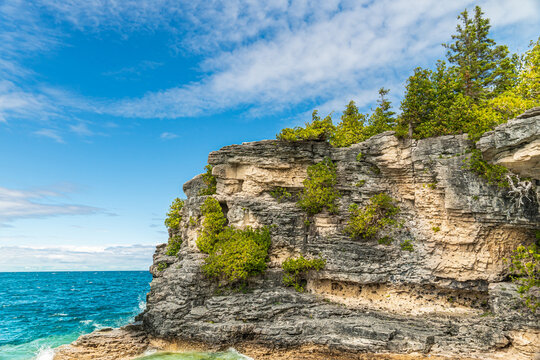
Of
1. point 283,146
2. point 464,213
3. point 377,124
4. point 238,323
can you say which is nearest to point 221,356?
point 238,323

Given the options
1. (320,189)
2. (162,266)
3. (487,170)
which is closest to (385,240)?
(320,189)

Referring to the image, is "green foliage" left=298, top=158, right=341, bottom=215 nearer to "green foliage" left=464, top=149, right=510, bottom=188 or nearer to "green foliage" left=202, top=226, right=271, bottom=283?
"green foliage" left=202, top=226, right=271, bottom=283

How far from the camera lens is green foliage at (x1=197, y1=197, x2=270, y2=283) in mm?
20156

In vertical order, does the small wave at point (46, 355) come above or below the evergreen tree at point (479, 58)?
below

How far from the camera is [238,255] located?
20.3 metres

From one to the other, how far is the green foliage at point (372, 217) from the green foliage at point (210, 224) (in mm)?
8827

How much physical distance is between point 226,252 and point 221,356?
6.00m

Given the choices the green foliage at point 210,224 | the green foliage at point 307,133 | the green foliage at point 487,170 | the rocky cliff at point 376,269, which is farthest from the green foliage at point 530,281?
the green foliage at point 210,224

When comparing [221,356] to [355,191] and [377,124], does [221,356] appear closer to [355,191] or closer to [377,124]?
[355,191]

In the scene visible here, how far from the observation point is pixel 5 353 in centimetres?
1997

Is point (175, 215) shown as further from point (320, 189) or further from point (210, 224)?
point (320, 189)

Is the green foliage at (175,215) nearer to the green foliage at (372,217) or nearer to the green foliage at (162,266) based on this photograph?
the green foliage at (162,266)

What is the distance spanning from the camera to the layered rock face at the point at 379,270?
52.0 ft

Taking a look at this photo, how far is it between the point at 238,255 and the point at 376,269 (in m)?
8.58
